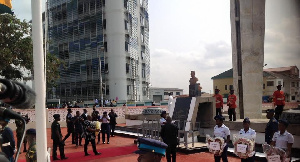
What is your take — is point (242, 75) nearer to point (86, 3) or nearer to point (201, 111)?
point (201, 111)

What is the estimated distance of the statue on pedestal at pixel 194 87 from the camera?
49.9 feet

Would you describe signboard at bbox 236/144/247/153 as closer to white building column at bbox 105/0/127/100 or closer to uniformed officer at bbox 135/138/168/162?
uniformed officer at bbox 135/138/168/162

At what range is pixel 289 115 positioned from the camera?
11.8 m

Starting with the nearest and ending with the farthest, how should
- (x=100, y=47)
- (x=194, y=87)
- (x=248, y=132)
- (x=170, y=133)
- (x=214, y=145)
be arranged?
(x=248, y=132) → (x=214, y=145) → (x=170, y=133) → (x=194, y=87) → (x=100, y=47)

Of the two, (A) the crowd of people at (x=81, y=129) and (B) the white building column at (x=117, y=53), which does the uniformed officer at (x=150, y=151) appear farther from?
(B) the white building column at (x=117, y=53)

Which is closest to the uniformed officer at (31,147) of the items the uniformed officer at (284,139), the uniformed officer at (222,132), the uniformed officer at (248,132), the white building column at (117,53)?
the uniformed officer at (222,132)

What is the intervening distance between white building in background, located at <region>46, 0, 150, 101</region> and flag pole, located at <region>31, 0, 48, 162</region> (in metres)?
37.6

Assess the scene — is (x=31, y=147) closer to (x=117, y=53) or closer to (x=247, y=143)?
(x=247, y=143)

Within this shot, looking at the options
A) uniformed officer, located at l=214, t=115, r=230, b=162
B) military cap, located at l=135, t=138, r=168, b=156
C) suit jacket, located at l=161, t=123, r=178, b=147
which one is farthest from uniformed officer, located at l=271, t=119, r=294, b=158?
military cap, located at l=135, t=138, r=168, b=156

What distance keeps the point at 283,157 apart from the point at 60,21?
51.7 m

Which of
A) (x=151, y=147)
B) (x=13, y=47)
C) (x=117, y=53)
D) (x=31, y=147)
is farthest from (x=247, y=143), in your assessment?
(x=117, y=53)

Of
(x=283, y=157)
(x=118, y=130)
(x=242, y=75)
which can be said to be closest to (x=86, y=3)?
(x=118, y=130)

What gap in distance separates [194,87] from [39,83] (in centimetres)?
1144

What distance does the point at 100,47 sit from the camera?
1834 inches
